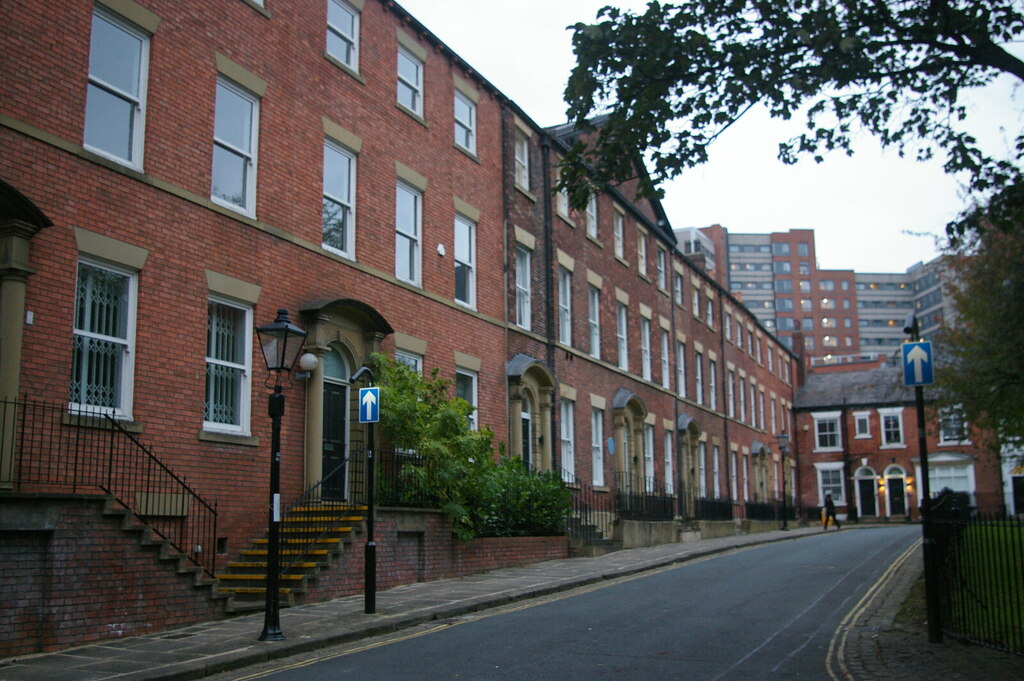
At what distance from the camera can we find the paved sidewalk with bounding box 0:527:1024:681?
912 centimetres

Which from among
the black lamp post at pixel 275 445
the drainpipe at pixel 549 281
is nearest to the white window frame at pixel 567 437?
the drainpipe at pixel 549 281

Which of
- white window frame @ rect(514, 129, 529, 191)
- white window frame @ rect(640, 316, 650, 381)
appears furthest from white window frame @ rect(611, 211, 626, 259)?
white window frame @ rect(514, 129, 529, 191)

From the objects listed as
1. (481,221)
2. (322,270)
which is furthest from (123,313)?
(481,221)

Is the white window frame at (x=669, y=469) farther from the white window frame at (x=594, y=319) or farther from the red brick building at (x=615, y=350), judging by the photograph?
the white window frame at (x=594, y=319)

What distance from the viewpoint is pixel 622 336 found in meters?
32.0

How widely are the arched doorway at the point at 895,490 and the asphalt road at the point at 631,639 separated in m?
46.0

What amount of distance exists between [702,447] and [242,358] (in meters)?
27.9

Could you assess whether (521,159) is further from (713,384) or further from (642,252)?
(713,384)

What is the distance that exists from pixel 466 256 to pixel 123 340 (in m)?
10.4

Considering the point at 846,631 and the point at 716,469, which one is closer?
the point at 846,631

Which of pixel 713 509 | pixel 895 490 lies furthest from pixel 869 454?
pixel 713 509

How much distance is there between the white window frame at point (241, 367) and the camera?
1446 cm

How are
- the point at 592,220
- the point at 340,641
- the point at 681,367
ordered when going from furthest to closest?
the point at 681,367 → the point at 592,220 → the point at 340,641

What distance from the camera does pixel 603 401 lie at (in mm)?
29281
